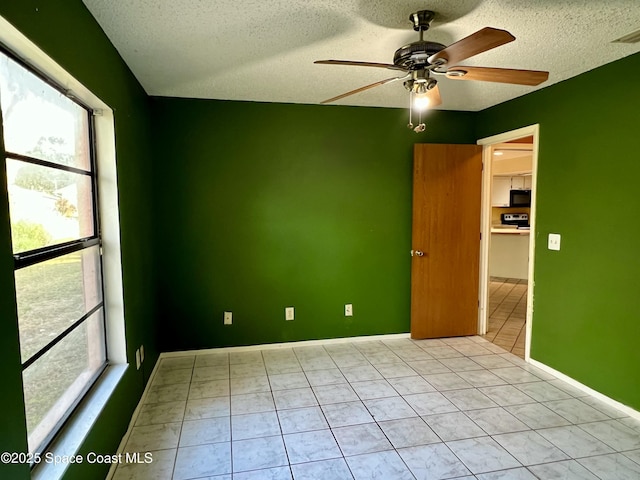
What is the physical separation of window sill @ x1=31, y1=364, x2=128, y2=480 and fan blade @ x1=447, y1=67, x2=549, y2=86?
245 centimetres

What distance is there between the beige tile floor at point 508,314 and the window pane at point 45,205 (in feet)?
12.3

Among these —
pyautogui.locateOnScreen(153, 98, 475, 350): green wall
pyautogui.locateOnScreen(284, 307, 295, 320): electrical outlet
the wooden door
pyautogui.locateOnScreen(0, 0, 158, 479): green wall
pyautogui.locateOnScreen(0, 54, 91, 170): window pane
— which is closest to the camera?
pyautogui.locateOnScreen(0, 0, 158, 479): green wall

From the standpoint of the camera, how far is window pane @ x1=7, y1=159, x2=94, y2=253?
136cm

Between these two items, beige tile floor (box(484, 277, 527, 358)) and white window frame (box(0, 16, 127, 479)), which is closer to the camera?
white window frame (box(0, 16, 127, 479))

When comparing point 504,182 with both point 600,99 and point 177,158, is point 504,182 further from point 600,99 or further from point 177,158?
point 177,158

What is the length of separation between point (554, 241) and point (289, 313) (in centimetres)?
245

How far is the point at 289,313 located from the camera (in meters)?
3.75

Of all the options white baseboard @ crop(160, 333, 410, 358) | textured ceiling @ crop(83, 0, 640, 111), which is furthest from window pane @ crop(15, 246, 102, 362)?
white baseboard @ crop(160, 333, 410, 358)

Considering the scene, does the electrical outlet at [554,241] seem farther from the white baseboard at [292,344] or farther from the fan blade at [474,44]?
the fan blade at [474,44]

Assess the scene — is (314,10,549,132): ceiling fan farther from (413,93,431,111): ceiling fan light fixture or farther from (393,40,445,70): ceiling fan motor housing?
(413,93,431,111): ceiling fan light fixture

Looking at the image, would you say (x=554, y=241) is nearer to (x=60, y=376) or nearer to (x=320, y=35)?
(x=320, y=35)

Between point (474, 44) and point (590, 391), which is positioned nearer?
point (474, 44)

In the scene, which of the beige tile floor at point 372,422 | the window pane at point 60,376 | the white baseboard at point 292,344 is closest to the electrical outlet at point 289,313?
the white baseboard at point 292,344

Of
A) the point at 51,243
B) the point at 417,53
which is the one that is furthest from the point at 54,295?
the point at 417,53
